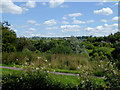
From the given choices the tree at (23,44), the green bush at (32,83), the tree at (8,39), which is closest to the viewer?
the green bush at (32,83)

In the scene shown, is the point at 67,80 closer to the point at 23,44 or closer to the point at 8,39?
the point at 8,39

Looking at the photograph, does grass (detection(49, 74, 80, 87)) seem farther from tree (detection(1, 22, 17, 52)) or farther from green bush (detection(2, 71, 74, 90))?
tree (detection(1, 22, 17, 52))

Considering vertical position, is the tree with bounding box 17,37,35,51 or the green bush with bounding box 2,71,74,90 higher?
the tree with bounding box 17,37,35,51

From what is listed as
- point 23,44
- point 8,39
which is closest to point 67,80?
point 8,39

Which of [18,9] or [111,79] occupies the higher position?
[18,9]

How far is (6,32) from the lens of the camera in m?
7.32

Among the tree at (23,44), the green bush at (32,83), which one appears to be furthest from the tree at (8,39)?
the green bush at (32,83)

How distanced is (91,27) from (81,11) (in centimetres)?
75

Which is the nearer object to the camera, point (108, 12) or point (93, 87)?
point (93, 87)

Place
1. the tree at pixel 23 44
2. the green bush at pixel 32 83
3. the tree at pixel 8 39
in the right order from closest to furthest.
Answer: the green bush at pixel 32 83, the tree at pixel 8 39, the tree at pixel 23 44

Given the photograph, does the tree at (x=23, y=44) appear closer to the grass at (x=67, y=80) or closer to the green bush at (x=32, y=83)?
the grass at (x=67, y=80)

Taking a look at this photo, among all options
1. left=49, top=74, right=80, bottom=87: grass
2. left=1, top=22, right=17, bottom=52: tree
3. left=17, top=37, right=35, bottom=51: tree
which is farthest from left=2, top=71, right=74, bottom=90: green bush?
left=17, top=37, right=35, bottom=51: tree

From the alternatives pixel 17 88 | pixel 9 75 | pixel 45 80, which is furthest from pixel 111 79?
pixel 9 75

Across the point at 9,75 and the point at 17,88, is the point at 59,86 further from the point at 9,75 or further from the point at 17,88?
the point at 9,75
